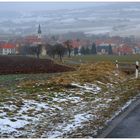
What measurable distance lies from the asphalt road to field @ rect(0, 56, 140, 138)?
0.36 meters

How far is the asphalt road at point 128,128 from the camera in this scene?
8797 mm

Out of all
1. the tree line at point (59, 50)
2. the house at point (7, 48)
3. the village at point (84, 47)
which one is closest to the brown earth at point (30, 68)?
the tree line at point (59, 50)

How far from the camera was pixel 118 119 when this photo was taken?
1085cm

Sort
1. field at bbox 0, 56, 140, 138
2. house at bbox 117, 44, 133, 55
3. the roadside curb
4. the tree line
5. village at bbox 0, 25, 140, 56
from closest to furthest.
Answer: the roadside curb → field at bbox 0, 56, 140, 138 → the tree line → village at bbox 0, 25, 140, 56 → house at bbox 117, 44, 133, 55

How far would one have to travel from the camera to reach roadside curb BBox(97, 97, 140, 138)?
9015 mm

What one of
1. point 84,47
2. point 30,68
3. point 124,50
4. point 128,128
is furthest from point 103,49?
point 128,128

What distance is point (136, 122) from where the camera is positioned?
10.5m

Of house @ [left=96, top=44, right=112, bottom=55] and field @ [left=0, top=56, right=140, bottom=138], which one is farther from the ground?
field @ [left=0, top=56, right=140, bottom=138]

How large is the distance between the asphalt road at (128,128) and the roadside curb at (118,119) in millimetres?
81

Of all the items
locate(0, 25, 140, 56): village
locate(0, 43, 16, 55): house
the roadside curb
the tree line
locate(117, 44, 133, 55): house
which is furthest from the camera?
locate(0, 43, 16, 55): house

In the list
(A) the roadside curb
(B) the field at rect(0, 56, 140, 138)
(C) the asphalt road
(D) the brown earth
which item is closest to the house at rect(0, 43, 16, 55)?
(D) the brown earth

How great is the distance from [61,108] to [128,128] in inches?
122

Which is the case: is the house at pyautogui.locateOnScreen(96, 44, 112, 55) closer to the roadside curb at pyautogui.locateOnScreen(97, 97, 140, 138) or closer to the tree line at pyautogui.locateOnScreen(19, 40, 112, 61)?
the tree line at pyautogui.locateOnScreen(19, 40, 112, 61)

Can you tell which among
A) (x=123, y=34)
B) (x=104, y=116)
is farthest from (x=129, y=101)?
(x=123, y=34)
